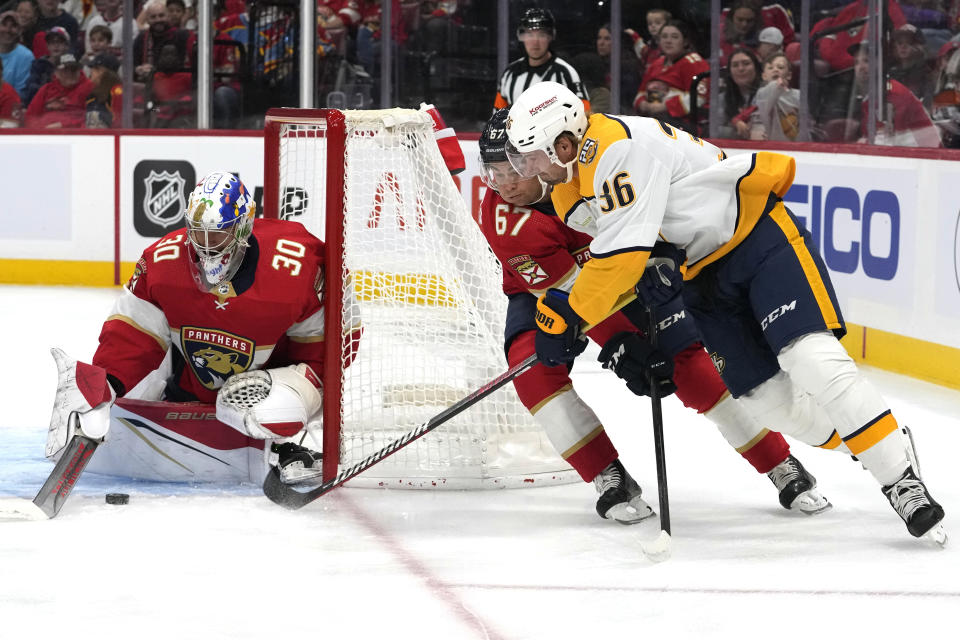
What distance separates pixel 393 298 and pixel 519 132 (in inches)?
38.9

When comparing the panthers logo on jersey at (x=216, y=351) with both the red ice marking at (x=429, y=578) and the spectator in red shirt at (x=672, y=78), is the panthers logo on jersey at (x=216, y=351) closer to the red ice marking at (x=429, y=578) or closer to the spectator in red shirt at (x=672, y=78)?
the red ice marking at (x=429, y=578)

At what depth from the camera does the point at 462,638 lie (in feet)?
7.13

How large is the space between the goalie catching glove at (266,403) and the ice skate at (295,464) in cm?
7

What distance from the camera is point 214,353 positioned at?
312 centimetres

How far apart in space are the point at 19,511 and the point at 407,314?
105cm

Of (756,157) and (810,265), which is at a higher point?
(756,157)

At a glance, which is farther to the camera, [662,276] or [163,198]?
[163,198]

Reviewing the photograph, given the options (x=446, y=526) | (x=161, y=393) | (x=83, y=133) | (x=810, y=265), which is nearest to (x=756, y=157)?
(x=810, y=265)

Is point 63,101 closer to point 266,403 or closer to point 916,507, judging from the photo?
point 266,403

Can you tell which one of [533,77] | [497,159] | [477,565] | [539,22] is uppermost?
[539,22]

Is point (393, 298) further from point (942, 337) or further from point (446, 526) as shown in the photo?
point (942, 337)

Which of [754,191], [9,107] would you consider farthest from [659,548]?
[9,107]

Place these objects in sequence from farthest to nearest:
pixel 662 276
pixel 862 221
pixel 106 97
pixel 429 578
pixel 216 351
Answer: pixel 106 97, pixel 862 221, pixel 216 351, pixel 662 276, pixel 429 578

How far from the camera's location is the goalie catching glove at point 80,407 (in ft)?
9.65
